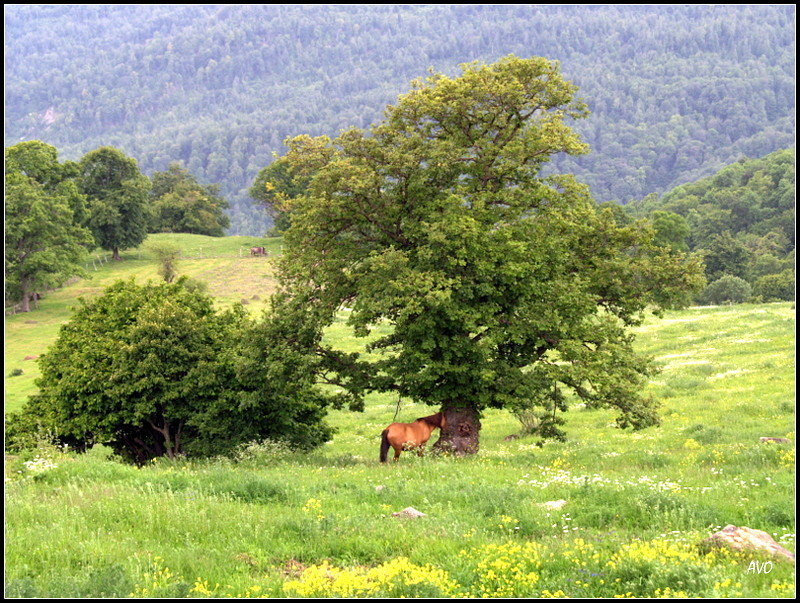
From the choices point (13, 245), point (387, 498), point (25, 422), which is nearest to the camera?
point (387, 498)

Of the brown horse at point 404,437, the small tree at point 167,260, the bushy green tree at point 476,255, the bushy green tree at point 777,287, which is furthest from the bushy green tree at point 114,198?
the bushy green tree at point 777,287

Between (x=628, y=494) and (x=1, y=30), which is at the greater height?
(x=1, y=30)

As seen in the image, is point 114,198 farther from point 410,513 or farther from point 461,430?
point 410,513

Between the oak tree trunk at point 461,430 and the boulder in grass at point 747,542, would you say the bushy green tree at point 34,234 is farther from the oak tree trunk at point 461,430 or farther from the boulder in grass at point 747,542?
the boulder in grass at point 747,542

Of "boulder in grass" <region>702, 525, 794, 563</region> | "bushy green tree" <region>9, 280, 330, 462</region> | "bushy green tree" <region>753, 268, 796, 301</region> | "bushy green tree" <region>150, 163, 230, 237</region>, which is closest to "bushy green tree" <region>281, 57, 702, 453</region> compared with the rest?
"bushy green tree" <region>9, 280, 330, 462</region>

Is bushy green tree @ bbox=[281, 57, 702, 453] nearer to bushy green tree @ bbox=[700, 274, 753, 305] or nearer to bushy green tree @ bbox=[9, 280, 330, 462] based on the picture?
bushy green tree @ bbox=[9, 280, 330, 462]

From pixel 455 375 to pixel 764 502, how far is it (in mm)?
11210

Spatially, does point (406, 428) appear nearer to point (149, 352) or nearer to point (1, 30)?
point (149, 352)

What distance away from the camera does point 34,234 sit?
88.4 meters

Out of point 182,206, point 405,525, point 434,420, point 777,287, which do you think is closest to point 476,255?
point 434,420

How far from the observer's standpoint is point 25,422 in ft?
98.1

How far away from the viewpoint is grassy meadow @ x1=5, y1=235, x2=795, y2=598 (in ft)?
30.6

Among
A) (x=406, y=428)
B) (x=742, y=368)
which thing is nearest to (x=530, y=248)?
(x=406, y=428)

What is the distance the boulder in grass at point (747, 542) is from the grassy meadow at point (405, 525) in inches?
8.7
